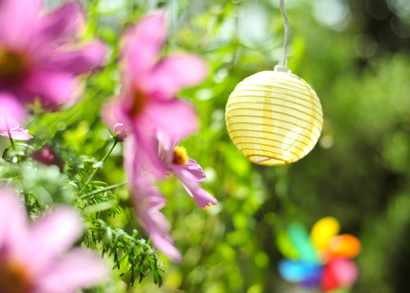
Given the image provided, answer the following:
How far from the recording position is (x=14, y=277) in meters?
0.16

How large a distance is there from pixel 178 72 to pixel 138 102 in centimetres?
2

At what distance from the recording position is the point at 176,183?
100cm

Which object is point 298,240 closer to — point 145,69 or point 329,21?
point 145,69

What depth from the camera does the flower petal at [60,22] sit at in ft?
0.60

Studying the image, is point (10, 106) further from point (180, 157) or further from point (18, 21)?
point (180, 157)

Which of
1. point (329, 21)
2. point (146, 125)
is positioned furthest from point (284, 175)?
point (329, 21)

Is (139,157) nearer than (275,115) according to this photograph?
Yes

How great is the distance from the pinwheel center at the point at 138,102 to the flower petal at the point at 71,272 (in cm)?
7

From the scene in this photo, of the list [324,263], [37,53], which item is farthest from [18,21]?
[324,263]

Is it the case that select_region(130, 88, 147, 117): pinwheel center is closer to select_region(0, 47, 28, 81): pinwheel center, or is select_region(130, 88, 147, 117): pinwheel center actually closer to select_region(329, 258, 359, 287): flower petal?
select_region(0, 47, 28, 81): pinwheel center

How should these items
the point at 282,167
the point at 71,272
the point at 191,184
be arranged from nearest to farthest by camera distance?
the point at 71,272
the point at 191,184
the point at 282,167

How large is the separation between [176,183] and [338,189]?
9.48 ft

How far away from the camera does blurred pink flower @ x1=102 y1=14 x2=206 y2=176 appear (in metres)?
0.19

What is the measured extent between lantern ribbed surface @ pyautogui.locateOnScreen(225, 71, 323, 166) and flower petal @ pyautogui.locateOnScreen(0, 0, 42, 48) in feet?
1.15
